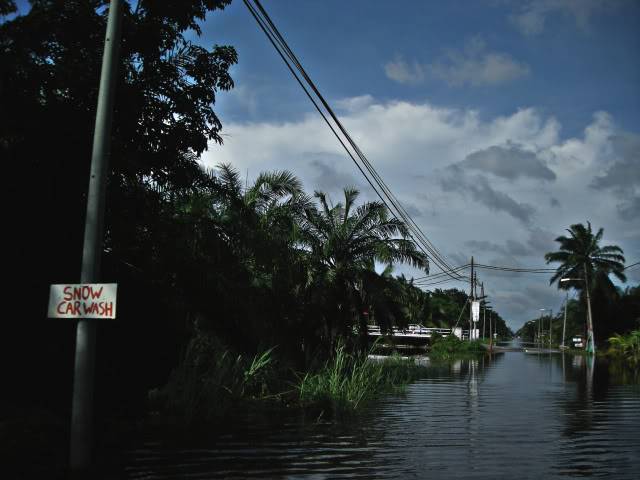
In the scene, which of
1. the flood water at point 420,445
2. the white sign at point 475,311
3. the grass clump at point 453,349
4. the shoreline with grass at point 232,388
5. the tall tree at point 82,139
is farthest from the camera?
the white sign at point 475,311

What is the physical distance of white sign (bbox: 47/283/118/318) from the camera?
643 centimetres

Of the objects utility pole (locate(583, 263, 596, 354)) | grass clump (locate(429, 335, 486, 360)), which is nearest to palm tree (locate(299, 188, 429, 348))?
grass clump (locate(429, 335, 486, 360))

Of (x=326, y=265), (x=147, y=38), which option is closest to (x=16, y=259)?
(x=147, y=38)

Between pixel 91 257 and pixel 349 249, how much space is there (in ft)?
56.8

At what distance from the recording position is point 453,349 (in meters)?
46.5

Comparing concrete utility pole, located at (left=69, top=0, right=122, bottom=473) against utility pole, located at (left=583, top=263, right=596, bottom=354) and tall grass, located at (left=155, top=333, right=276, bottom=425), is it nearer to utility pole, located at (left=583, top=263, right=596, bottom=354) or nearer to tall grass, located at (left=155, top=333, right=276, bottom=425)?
tall grass, located at (left=155, top=333, right=276, bottom=425)

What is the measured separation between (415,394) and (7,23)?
12307mm

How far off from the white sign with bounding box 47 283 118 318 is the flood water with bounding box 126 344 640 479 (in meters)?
1.90

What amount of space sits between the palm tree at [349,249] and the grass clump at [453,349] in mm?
20528

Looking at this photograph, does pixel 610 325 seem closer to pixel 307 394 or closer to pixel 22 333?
pixel 307 394

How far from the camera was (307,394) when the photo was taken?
13.8 metres

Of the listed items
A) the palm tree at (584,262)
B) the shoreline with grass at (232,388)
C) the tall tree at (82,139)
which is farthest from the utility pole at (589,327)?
the tall tree at (82,139)

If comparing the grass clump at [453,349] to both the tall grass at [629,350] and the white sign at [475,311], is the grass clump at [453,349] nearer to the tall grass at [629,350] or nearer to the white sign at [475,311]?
the white sign at [475,311]

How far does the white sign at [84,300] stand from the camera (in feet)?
21.1
